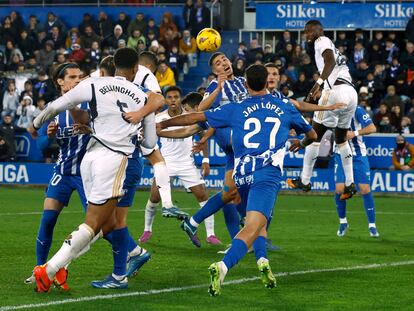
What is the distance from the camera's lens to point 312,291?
35.7 feet

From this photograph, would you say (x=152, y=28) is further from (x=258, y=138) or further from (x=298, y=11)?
(x=258, y=138)

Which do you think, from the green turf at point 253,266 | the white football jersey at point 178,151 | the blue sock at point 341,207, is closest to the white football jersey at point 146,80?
the green turf at point 253,266

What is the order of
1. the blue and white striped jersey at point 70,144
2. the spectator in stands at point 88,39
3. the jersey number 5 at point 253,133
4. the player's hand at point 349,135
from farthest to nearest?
the spectator in stands at point 88,39 < the player's hand at point 349,135 < the blue and white striped jersey at point 70,144 < the jersey number 5 at point 253,133

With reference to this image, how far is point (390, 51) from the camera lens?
29.9m

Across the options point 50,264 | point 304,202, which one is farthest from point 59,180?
point 304,202

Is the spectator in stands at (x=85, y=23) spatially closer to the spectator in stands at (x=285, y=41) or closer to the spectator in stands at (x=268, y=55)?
the spectator in stands at (x=285, y=41)

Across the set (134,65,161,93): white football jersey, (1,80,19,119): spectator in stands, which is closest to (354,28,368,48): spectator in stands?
(1,80,19,119): spectator in stands

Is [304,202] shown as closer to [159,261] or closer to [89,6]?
[159,261]

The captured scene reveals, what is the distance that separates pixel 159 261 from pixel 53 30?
22.6m

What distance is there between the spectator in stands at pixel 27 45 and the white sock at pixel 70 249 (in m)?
25.5

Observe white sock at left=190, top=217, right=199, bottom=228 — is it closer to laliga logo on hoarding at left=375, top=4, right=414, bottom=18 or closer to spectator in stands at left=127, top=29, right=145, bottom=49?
laliga logo on hoarding at left=375, top=4, right=414, bottom=18

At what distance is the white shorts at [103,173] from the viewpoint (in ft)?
32.9

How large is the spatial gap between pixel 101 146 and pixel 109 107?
0.38 metres

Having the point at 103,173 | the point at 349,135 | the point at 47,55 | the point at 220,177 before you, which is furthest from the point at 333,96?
the point at 47,55
